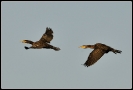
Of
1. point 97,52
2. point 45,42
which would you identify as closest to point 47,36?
point 45,42

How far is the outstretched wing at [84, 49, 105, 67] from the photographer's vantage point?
2758 centimetres

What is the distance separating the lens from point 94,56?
91.8 feet

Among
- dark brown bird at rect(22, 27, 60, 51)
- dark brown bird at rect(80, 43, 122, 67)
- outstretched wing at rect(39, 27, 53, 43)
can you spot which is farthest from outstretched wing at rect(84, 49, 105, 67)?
outstretched wing at rect(39, 27, 53, 43)

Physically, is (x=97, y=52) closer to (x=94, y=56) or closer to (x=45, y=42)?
(x=94, y=56)

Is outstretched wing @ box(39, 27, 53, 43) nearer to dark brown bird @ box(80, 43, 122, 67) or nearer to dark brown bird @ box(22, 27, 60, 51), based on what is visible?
dark brown bird @ box(22, 27, 60, 51)

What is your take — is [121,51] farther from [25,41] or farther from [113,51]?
[25,41]

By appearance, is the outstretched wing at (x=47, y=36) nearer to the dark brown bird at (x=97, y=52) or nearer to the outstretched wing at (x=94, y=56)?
the dark brown bird at (x=97, y=52)

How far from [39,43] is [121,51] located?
5977 millimetres

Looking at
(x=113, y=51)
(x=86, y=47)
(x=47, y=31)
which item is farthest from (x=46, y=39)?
(x=113, y=51)

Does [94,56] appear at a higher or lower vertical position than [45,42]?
lower

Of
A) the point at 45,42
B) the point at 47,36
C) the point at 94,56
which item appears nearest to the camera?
the point at 94,56

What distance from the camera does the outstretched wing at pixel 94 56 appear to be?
27.6 meters

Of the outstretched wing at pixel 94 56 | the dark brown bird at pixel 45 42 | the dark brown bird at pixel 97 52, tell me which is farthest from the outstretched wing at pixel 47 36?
the outstretched wing at pixel 94 56

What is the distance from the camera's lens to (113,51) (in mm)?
27672
